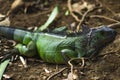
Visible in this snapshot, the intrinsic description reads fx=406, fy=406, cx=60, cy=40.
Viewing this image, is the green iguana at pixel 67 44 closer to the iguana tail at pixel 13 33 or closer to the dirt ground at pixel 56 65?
the dirt ground at pixel 56 65

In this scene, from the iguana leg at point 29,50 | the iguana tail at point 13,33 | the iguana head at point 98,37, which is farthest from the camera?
the iguana tail at point 13,33

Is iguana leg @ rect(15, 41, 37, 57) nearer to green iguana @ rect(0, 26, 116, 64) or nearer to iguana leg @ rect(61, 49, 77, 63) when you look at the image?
green iguana @ rect(0, 26, 116, 64)

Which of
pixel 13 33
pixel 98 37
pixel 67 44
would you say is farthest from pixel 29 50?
pixel 98 37

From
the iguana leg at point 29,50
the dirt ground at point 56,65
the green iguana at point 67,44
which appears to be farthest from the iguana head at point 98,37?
the iguana leg at point 29,50

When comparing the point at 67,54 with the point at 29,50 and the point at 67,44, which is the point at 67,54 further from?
the point at 29,50

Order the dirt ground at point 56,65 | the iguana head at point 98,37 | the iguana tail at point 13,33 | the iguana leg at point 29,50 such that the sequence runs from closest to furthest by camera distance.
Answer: the dirt ground at point 56,65 → the iguana head at point 98,37 → the iguana leg at point 29,50 → the iguana tail at point 13,33
